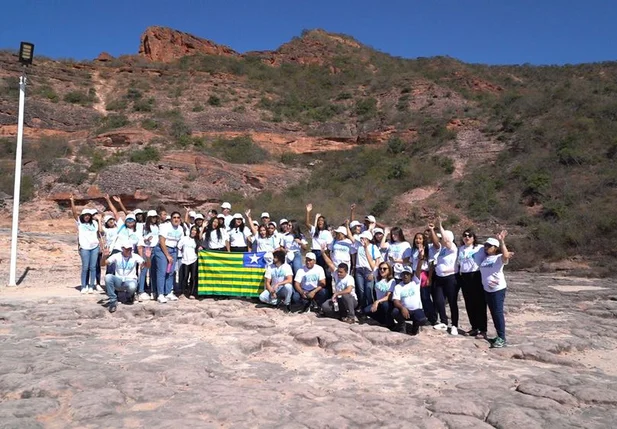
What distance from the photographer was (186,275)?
834 cm

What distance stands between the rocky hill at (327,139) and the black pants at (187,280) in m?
12.1

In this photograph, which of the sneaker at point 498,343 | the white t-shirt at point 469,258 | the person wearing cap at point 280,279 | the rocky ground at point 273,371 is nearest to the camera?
the rocky ground at point 273,371

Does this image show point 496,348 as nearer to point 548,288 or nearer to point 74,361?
point 74,361

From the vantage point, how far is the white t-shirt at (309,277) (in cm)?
733

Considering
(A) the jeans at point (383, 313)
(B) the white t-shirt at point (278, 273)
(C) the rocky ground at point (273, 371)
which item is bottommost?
(C) the rocky ground at point (273, 371)

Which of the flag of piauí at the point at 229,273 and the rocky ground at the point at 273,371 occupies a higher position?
the flag of piauí at the point at 229,273

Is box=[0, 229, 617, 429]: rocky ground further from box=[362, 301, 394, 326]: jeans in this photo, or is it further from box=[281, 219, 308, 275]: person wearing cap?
box=[281, 219, 308, 275]: person wearing cap

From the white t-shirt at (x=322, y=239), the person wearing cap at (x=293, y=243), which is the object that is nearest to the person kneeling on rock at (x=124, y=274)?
the person wearing cap at (x=293, y=243)

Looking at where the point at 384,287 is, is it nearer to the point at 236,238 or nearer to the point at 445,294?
the point at 445,294

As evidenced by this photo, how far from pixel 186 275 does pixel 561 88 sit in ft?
107

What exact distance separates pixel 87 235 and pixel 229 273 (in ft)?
8.32

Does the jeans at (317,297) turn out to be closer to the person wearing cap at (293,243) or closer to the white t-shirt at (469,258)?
the person wearing cap at (293,243)

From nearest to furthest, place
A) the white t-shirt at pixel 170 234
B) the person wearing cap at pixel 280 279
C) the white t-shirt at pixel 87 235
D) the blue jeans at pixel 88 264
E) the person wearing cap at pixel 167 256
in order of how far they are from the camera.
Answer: the person wearing cap at pixel 280 279 → the person wearing cap at pixel 167 256 → the white t-shirt at pixel 170 234 → the white t-shirt at pixel 87 235 → the blue jeans at pixel 88 264

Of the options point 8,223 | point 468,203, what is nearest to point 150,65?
point 8,223
